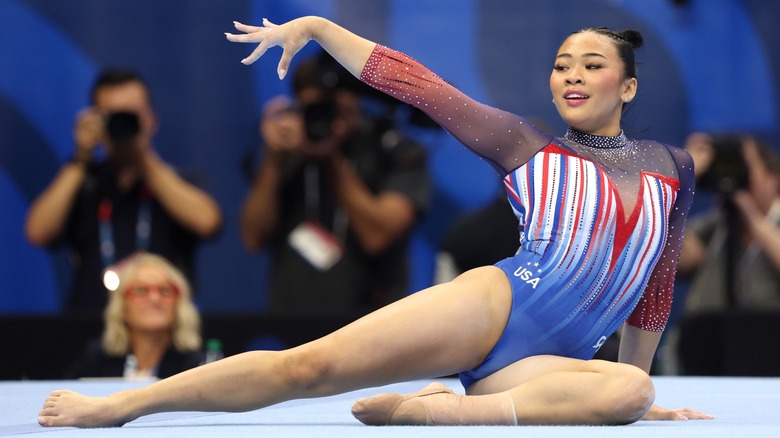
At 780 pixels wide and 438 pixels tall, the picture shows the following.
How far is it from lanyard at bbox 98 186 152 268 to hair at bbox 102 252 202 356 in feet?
1.40

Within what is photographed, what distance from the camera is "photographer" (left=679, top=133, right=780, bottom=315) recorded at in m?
5.59

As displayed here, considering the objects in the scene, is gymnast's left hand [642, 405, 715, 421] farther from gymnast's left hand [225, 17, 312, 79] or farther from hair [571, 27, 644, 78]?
gymnast's left hand [225, 17, 312, 79]

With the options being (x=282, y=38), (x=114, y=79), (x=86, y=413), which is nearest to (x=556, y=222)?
(x=282, y=38)

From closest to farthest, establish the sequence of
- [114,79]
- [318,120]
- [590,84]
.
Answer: [590,84], [318,120], [114,79]

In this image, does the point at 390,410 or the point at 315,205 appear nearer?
the point at 390,410

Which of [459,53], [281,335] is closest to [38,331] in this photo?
[281,335]

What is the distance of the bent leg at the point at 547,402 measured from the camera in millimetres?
2738

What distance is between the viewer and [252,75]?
21.1 feet

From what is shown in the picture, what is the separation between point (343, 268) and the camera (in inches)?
221

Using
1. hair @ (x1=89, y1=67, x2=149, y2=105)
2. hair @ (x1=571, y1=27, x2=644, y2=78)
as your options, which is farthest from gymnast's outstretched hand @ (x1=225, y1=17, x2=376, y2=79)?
hair @ (x1=89, y1=67, x2=149, y2=105)

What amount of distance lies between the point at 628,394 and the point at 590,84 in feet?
2.65

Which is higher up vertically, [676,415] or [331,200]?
[331,200]

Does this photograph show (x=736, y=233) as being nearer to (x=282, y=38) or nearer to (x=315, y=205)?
(x=315, y=205)

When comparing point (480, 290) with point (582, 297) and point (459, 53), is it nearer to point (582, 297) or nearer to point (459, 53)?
point (582, 297)
